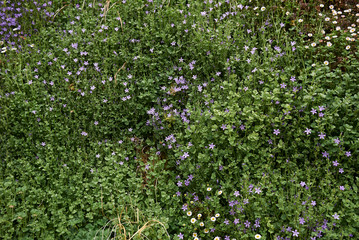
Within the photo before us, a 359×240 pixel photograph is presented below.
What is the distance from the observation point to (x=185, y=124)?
12.2 ft

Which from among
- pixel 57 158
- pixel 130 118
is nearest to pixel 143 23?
pixel 130 118

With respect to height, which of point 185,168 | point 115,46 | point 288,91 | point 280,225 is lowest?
point 280,225

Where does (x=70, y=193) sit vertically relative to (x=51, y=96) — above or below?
below

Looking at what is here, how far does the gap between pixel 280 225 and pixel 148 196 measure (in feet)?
4.21

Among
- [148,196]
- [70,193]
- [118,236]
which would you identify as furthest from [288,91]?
[70,193]

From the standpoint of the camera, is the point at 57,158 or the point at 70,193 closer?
the point at 70,193

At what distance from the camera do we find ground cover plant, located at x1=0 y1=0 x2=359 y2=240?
3326mm

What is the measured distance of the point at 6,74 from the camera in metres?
4.67

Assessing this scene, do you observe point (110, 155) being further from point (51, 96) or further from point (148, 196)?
point (51, 96)

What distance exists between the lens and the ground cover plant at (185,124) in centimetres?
333

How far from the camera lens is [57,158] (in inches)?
158

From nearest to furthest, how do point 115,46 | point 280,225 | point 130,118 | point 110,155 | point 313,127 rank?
point 280,225 → point 313,127 → point 110,155 → point 130,118 → point 115,46

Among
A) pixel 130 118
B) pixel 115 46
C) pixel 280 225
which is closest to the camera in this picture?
pixel 280 225

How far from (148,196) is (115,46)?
2322 millimetres
